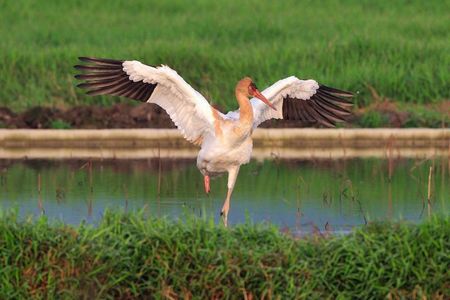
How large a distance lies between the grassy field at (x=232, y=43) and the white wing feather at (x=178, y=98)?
624cm

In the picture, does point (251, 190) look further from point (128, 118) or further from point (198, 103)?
point (128, 118)

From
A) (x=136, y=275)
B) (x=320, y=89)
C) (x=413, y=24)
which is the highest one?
(x=413, y=24)

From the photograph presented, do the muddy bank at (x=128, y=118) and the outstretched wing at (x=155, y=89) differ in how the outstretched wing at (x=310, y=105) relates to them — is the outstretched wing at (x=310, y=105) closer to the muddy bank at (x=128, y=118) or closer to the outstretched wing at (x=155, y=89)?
the outstretched wing at (x=155, y=89)

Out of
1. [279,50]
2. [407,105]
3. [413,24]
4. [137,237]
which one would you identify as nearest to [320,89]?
[137,237]

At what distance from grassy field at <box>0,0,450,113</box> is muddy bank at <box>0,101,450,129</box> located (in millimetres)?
263

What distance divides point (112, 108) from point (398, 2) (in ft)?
30.7

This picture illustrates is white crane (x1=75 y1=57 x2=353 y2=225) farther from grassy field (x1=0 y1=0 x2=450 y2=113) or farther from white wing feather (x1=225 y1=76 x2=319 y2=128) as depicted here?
grassy field (x1=0 y1=0 x2=450 y2=113)

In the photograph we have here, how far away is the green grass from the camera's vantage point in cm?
749

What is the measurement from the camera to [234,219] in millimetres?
11062

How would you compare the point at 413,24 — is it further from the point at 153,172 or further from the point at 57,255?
the point at 57,255

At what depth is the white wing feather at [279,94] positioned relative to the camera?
11727 mm

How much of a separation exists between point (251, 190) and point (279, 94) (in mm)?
1232

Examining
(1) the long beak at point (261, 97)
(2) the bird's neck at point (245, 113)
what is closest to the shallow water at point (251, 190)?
(2) the bird's neck at point (245, 113)

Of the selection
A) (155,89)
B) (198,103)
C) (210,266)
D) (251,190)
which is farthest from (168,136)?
(210,266)
